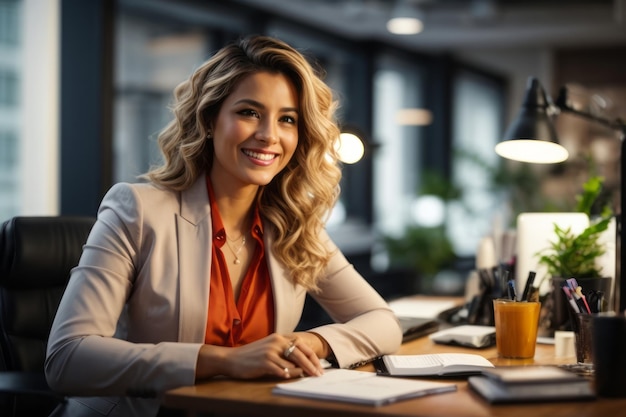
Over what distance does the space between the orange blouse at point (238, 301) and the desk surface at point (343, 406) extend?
1.28 feet

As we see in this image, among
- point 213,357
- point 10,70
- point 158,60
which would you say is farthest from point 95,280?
point 158,60

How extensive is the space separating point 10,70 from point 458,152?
5319mm

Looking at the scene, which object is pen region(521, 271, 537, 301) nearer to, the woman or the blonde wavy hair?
the woman

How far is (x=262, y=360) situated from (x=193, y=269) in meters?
0.37

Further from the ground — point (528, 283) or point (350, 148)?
point (350, 148)

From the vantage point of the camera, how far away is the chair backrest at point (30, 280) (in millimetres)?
2115

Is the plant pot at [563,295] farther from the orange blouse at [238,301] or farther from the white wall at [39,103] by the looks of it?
the white wall at [39,103]

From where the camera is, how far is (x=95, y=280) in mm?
1772

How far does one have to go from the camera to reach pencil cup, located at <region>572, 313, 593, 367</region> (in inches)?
69.0

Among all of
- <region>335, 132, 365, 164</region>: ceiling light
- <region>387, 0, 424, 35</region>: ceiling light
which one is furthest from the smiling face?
<region>387, 0, 424, 35</region>: ceiling light

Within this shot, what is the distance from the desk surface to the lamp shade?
948mm

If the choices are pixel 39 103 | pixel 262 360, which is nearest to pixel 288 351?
pixel 262 360

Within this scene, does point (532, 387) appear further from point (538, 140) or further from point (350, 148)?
point (350, 148)

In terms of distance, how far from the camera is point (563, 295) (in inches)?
88.7
